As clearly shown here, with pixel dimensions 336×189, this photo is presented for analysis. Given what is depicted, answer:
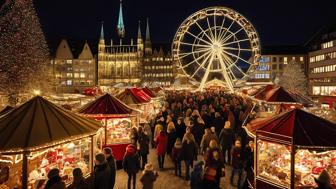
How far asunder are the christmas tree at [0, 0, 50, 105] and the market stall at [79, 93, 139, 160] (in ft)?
67.3

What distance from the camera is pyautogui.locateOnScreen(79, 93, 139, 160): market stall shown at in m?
12.1

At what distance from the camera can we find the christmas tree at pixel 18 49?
30500mm

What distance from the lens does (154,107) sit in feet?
78.2

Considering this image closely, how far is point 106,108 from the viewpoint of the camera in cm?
1248

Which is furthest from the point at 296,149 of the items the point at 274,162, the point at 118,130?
the point at 118,130

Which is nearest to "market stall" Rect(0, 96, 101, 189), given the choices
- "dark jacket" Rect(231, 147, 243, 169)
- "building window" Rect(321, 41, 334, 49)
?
"dark jacket" Rect(231, 147, 243, 169)

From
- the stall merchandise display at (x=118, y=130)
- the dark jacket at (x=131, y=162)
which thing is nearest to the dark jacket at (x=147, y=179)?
the dark jacket at (x=131, y=162)

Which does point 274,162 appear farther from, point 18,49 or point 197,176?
point 18,49

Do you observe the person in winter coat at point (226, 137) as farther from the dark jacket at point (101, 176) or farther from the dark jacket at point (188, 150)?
the dark jacket at point (101, 176)

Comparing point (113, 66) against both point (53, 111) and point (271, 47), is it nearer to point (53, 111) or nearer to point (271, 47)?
point (271, 47)

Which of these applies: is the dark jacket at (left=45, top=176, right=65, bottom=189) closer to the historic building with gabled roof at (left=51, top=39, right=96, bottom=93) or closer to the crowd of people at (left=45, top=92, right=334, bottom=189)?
the crowd of people at (left=45, top=92, right=334, bottom=189)

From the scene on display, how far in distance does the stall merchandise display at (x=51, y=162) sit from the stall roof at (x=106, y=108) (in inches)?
147

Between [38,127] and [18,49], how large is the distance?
88.0 ft

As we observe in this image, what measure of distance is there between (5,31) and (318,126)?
101 feet
